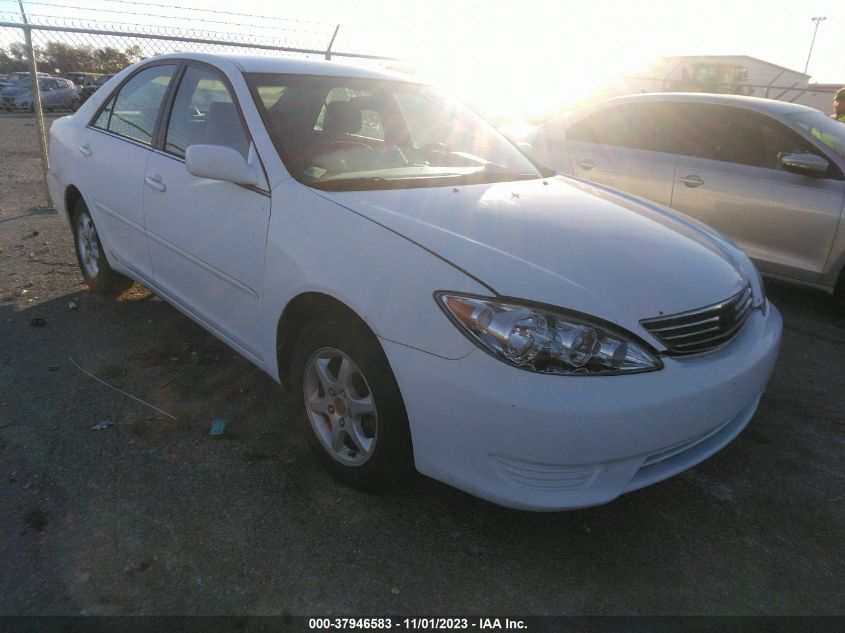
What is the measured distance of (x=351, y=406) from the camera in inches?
95.5

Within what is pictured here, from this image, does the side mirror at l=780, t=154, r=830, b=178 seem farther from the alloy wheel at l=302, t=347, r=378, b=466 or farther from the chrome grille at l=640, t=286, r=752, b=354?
the alloy wheel at l=302, t=347, r=378, b=466

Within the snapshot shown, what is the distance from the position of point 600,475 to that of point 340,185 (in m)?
1.50

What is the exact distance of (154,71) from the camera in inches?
152

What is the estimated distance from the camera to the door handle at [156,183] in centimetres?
333

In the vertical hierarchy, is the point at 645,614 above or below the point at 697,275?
below

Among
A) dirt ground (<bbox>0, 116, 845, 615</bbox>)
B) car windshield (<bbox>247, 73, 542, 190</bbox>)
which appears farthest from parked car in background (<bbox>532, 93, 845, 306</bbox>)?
car windshield (<bbox>247, 73, 542, 190</bbox>)

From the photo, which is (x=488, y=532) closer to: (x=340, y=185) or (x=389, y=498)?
(x=389, y=498)

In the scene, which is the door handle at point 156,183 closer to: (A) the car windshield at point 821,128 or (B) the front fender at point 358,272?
(B) the front fender at point 358,272

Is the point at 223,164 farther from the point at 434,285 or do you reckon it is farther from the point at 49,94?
the point at 49,94

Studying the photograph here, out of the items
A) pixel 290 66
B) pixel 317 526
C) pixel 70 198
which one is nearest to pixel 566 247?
pixel 317 526

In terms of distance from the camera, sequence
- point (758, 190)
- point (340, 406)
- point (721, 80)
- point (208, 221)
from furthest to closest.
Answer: point (721, 80), point (758, 190), point (208, 221), point (340, 406)

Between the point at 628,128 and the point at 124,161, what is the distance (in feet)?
13.6

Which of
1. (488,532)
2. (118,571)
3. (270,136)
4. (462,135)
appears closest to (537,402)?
(488,532)

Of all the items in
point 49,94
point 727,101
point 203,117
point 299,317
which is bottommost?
point 49,94
